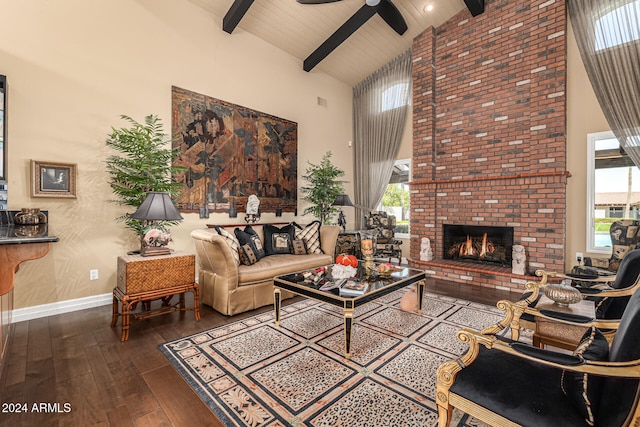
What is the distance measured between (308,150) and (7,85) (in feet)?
13.8

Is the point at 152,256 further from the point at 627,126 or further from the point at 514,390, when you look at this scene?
the point at 627,126

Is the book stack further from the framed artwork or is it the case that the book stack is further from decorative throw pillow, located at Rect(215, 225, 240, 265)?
the framed artwork

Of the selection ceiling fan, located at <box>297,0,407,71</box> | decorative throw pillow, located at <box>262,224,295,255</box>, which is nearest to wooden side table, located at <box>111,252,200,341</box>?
decorative throw pillow, located at <box>262,224,295,255</box>

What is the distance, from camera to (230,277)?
3045 millimetres

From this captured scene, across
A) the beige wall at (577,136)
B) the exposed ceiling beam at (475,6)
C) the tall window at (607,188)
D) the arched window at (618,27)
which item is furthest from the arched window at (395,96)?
the tall window at (607,188)

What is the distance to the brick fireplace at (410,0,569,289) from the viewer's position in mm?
4191

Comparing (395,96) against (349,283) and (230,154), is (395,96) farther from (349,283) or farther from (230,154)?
(349,283)

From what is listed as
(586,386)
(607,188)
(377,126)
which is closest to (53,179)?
(586,386)

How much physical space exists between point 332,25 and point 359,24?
0.50 metres

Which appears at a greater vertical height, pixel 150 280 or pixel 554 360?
pixel 554 360

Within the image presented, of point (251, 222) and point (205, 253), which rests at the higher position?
point (251, 222)

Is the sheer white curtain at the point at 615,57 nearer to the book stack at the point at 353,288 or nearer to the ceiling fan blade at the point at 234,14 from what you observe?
the book stack at the point at 353,288

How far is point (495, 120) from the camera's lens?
4.70 meters

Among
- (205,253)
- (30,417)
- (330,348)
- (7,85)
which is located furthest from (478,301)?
(7,85)
